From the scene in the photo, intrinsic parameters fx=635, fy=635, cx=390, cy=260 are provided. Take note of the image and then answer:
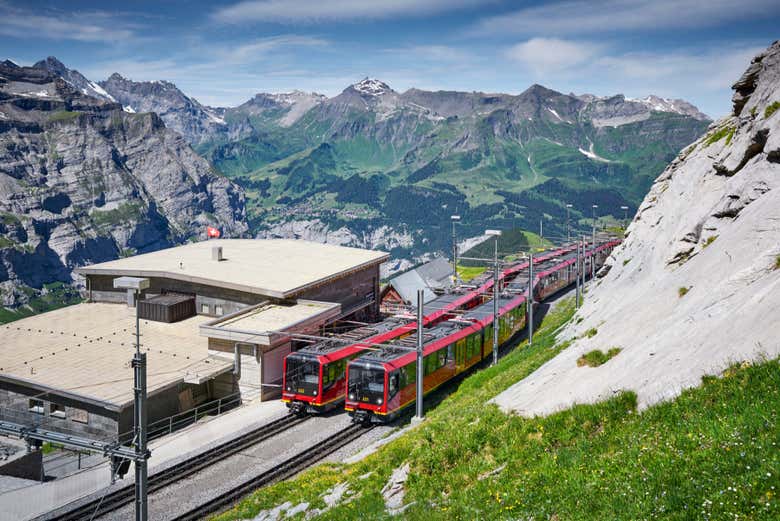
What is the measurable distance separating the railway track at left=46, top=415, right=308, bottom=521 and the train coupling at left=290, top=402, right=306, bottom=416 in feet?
0.95

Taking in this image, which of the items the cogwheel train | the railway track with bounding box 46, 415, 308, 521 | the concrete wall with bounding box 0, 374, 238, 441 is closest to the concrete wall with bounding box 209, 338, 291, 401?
the concrete wall with bounding box 0, 374, 238, 441

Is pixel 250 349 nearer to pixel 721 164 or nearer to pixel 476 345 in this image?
pixel 476 345

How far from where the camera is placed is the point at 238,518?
2134cm

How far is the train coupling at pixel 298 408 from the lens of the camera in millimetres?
36344

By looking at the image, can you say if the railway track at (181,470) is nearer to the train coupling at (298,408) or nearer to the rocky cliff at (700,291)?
the train coupling at (298,408)

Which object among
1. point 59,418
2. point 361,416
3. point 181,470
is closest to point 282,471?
point 181,470

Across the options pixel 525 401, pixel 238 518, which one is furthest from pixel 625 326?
pixel 238 518

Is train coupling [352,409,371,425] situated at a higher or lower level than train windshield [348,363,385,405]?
lower

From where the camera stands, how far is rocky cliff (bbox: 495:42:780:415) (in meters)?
14.1

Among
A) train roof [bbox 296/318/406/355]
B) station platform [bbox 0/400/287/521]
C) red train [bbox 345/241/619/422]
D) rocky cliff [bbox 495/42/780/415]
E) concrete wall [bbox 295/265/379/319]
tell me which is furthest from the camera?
concrete wall [bbox 295/265/379/319]

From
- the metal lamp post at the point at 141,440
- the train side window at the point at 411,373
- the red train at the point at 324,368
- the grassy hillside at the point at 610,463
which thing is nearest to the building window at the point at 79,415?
the red train at the point at 324,368

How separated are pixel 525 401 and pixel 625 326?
483 centimetres

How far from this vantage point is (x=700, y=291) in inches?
746

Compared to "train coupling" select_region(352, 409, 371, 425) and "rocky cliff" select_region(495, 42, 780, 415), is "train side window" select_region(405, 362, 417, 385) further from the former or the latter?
"rocky cliff" select_region(495, 42, 780, 415)
